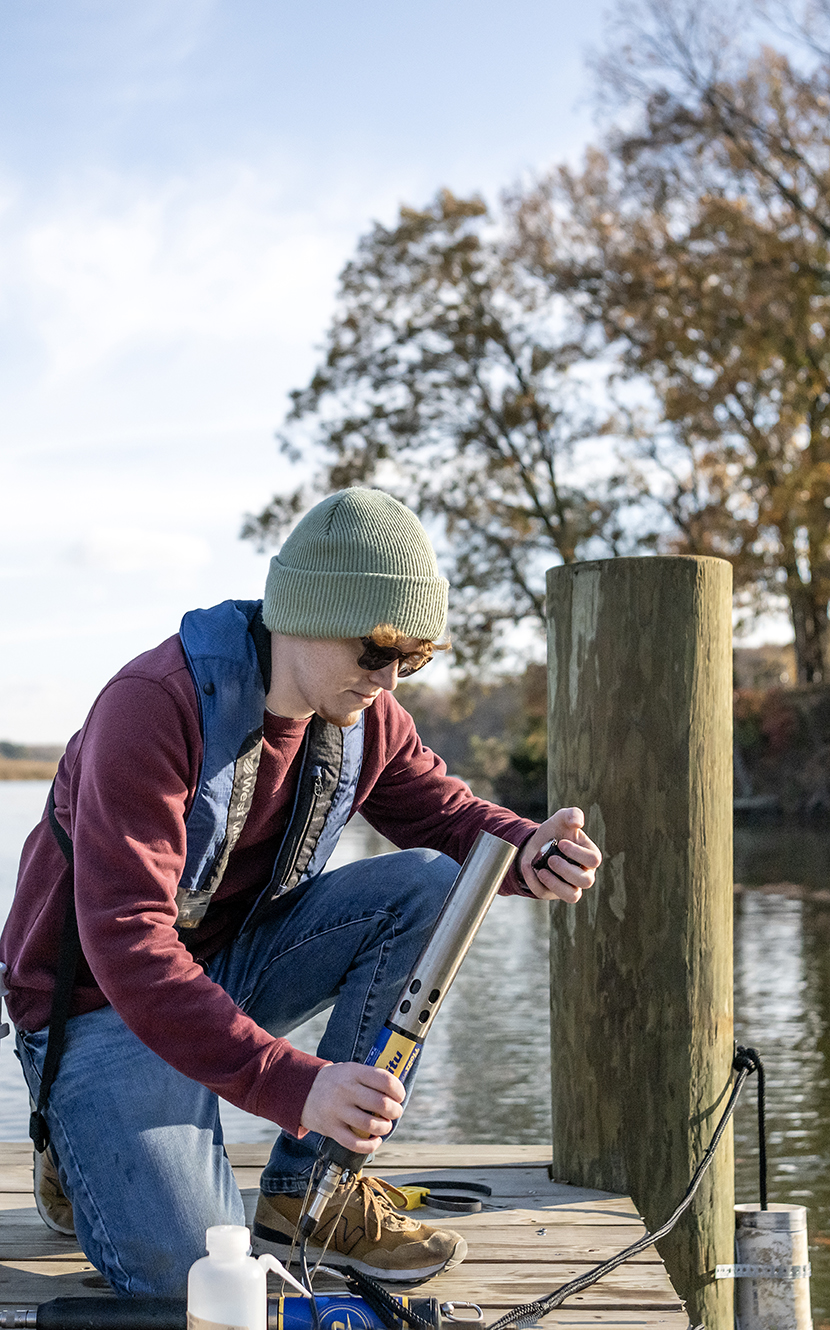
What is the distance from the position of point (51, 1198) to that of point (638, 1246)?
1141 millimetres

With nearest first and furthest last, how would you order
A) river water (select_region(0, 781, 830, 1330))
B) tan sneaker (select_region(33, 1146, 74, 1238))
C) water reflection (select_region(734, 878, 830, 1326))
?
tan sneaker (select_region(33, 1146, 74, 1238)) → water reflection (select_region(734, 878, 830, 1326)) → river water (select_region(0, 781, 830, 1330))

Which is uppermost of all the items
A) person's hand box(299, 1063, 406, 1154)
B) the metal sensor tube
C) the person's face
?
the person's face

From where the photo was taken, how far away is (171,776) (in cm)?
217

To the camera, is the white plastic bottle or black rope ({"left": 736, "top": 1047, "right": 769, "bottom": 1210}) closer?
the white plastic bottle

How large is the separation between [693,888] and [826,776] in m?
22.0

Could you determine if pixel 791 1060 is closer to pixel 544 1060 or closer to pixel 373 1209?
pixel 544 1060

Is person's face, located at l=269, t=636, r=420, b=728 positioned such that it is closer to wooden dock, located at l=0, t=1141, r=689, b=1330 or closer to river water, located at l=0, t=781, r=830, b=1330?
wooden dock, located at l=0, t=1141, r=689, b=1330

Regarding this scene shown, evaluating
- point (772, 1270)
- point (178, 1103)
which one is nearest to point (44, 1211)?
point (178, 1103)

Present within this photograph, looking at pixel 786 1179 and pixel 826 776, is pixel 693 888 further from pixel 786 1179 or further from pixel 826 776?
pixel 826 776

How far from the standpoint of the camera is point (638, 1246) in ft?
8.35

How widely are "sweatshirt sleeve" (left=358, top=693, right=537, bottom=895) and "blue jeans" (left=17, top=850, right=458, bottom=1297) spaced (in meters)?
0.21

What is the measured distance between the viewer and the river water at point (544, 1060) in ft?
16.4

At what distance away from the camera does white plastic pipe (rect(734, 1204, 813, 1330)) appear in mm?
2898

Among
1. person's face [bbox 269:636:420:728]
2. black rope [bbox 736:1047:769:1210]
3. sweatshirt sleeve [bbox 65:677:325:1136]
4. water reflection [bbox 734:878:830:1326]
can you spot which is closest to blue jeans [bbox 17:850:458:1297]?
sweatshirt sleeve [bbox 65:677:325:1136]
